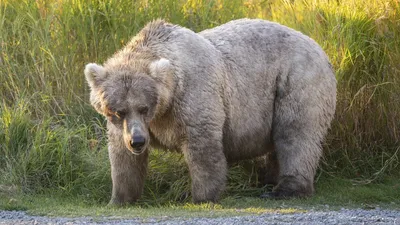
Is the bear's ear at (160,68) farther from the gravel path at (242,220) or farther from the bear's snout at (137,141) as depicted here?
the gravel path at (242,220)

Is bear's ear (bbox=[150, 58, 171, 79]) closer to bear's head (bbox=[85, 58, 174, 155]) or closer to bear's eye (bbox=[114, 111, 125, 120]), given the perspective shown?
bear's head (bbox=[85, 58, 174, 155])

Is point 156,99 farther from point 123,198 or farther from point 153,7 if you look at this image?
point 153,7

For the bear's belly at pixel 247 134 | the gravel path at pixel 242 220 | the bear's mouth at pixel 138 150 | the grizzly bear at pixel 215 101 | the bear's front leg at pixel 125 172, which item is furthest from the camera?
the bear's belly at pixel 247 134

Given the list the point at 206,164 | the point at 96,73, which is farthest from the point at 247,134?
the point at 96,73

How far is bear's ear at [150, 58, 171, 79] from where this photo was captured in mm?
8156

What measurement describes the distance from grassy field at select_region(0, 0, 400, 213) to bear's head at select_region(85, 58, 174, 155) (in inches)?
55.6

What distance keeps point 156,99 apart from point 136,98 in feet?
0.62

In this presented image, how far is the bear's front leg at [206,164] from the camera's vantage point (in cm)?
847

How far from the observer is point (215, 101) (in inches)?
341

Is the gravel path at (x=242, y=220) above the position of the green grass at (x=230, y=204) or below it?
above

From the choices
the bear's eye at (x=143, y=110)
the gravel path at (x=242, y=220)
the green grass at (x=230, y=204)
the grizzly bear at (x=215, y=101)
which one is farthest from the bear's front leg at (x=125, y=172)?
the gravel path at (x=242, y=220)

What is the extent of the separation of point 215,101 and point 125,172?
3.38 ft

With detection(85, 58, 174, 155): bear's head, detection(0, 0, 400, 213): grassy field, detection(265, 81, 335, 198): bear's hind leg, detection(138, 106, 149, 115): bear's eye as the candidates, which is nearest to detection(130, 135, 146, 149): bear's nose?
detection(85, 58, 174, 155): bear's head

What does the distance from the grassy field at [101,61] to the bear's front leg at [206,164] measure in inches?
33.1
